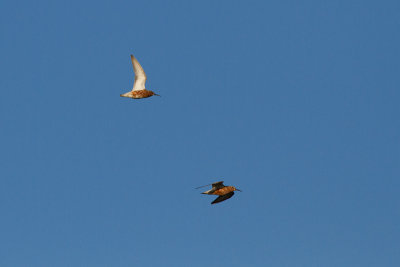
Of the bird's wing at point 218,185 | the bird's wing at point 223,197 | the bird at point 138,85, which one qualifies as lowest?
the bird's wing at point 223,197

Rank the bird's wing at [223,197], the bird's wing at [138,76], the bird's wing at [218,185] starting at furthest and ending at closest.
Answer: the bird's wing at [138,76]
the bird's wing at [223,197]
the bird's wing at [218,185]

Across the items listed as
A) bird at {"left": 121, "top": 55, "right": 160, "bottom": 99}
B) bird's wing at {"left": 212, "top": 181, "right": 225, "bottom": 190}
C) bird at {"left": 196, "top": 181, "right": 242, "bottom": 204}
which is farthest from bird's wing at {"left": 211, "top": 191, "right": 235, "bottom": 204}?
bird at {"left": 121, "top": 55, "right": 160, "bottom": 99}

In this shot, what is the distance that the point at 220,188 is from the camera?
9000 cm

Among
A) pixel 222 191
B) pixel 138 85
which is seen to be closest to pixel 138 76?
pixel 138 85

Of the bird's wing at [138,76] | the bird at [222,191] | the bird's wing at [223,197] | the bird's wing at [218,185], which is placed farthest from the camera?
the bird's wing at [138,76]

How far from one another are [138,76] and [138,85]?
117 cm

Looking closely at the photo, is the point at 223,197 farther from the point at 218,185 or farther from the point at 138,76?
the point at 138,76

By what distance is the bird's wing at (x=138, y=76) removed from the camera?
96688mm

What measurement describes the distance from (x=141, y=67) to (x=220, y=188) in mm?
18298

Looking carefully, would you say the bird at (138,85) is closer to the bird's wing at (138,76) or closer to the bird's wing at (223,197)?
the bird's wing at (138,76)

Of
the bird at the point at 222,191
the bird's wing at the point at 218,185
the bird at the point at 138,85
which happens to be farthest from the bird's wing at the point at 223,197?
the bird at the point at 138,85

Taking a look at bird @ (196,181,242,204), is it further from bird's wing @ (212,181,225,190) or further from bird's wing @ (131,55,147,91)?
bird's wing @ (131,55,147,91)

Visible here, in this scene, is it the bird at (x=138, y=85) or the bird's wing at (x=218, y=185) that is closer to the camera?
the bird's wing at (x=218, y=185)

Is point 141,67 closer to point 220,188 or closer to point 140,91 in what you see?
point 140,91
